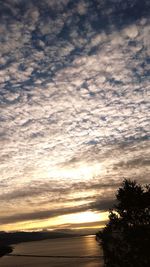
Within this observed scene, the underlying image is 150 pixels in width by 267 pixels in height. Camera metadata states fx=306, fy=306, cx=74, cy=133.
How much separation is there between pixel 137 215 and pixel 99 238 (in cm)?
1639

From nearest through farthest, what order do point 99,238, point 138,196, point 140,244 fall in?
1. point 140,244
2. point 138,196
3. point 99,238

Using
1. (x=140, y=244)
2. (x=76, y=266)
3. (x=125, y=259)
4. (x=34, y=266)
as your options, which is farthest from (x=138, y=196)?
(x=34, y=266)

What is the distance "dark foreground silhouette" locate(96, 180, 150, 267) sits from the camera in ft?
122

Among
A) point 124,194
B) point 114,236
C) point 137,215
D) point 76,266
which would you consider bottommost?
point 76,266

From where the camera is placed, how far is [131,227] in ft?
126

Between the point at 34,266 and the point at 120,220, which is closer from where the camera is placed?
the point at 120,220

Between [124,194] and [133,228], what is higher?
[124,194]

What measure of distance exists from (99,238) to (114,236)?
11.6m

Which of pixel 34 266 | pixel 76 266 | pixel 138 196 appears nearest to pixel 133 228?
pixel 138 196

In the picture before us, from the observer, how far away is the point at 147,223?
38.0 metres

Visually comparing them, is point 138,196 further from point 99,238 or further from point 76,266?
point 76,266

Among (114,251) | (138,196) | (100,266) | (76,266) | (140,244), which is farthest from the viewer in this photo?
(76,266)

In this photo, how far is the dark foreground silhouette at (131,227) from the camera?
37269 millimetres

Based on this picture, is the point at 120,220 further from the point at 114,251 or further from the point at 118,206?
the point at 114,251
